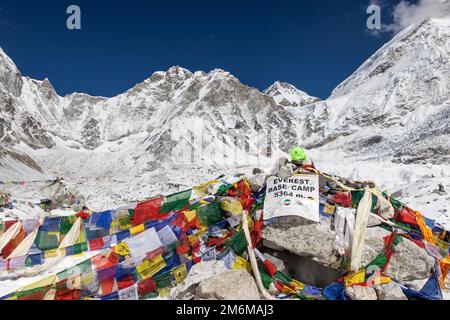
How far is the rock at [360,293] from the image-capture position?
556 centimetres

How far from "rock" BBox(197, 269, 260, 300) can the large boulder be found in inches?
34.7

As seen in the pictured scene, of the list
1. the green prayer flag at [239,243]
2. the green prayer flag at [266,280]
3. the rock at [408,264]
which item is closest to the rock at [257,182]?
the green prayer flag at [239,243]

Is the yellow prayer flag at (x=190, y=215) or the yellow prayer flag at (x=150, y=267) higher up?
the yellow prayer flag at (x=190, y=215)

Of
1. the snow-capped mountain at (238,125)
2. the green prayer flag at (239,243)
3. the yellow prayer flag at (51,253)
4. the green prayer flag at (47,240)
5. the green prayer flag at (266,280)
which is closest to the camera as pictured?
the green prayer flag at (266,280)

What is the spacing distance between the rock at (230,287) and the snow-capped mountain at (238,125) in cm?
5290

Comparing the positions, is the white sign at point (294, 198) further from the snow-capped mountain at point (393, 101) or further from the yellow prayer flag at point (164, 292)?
the snow-capped mountain at point (393, 101)

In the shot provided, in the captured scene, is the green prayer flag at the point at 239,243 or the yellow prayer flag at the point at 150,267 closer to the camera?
the green prayer flag at the point at 239,243

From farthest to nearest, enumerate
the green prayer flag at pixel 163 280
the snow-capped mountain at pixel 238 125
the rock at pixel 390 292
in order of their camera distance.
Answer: the snow-capped mountain at pixel 238 125 → the green prayer flag at pixel 163 280 → the rock at pixel 390 292

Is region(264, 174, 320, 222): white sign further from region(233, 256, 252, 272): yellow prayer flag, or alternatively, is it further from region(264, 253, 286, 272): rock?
region(233, 256, 252, 272): yellow prayer flag

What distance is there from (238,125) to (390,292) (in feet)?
392

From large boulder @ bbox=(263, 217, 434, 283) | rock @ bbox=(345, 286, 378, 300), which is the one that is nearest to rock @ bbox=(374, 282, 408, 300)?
rock @ bbox=(345, 286, 378, 300)

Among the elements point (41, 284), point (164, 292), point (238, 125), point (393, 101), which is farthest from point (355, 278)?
point (238, 125)

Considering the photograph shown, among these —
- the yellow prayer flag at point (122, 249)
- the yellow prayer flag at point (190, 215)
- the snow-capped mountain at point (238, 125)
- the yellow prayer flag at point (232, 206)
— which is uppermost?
the snow-capped mountain at point (238, 125)
